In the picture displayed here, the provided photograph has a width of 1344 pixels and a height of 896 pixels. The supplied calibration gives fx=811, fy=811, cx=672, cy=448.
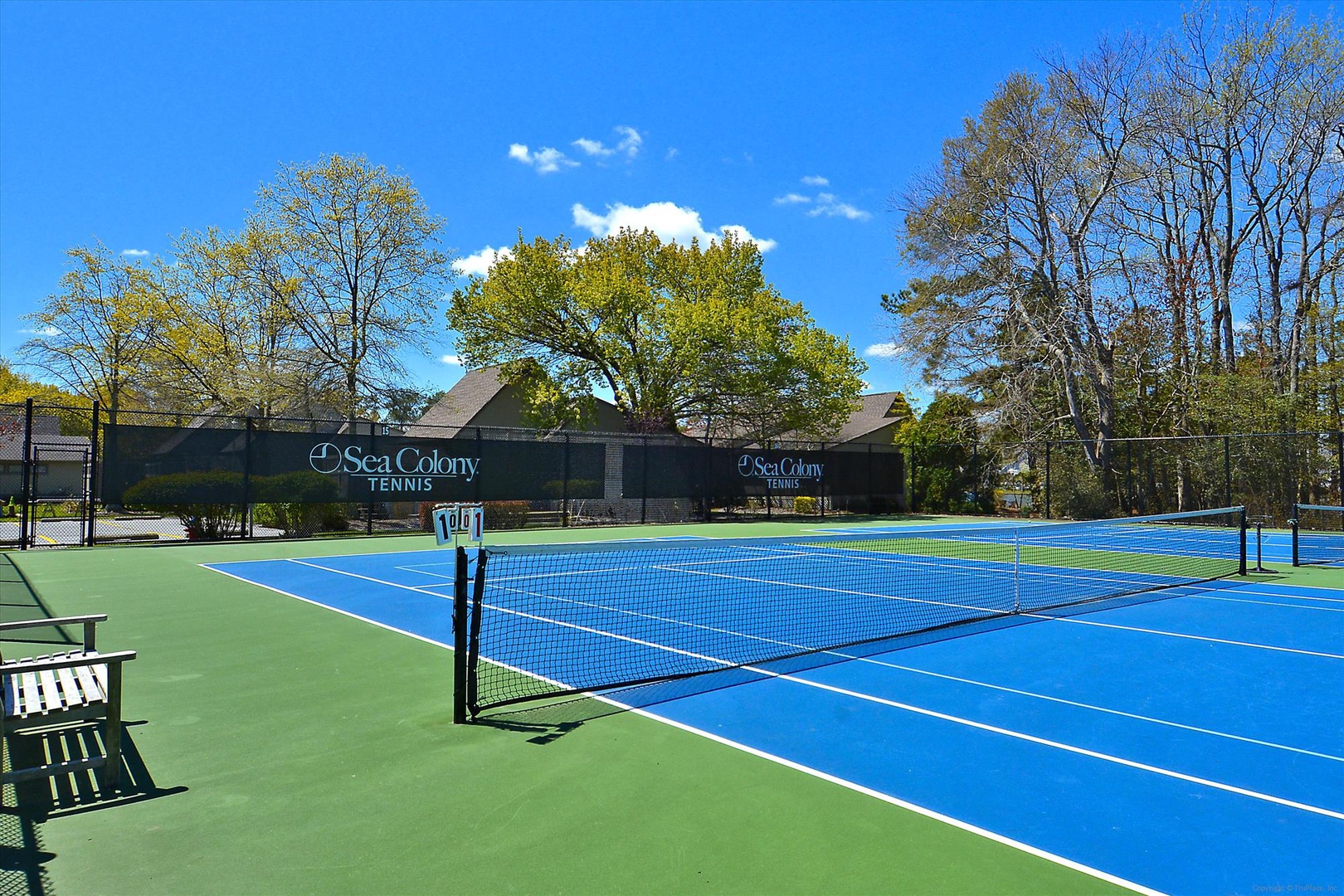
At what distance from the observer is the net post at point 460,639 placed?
15.5 ft

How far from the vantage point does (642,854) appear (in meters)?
3.15

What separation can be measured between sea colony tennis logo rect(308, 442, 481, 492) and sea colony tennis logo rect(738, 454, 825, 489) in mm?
8891

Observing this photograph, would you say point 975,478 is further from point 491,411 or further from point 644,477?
point 491,411

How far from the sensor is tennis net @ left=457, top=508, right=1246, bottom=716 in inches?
235

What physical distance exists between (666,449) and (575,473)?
3.08 m

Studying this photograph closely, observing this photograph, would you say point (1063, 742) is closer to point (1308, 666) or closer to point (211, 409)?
point (1308, 666)

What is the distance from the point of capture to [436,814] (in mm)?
3508

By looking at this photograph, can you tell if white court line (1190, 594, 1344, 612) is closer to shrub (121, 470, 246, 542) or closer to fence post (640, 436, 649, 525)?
fence post (640, 436, 649, 525)

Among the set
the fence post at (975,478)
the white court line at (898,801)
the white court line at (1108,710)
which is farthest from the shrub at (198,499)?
the fence post at (975,478)

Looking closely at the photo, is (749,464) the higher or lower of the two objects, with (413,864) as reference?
higher

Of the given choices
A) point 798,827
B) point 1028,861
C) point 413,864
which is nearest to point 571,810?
point 413,864

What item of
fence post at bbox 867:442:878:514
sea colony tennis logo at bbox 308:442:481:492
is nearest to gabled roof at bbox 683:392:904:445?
fence post at bbox 867:442:878:514

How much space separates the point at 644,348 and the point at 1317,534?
18859 mm

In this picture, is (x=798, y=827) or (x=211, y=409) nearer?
(x=798, y=827)
